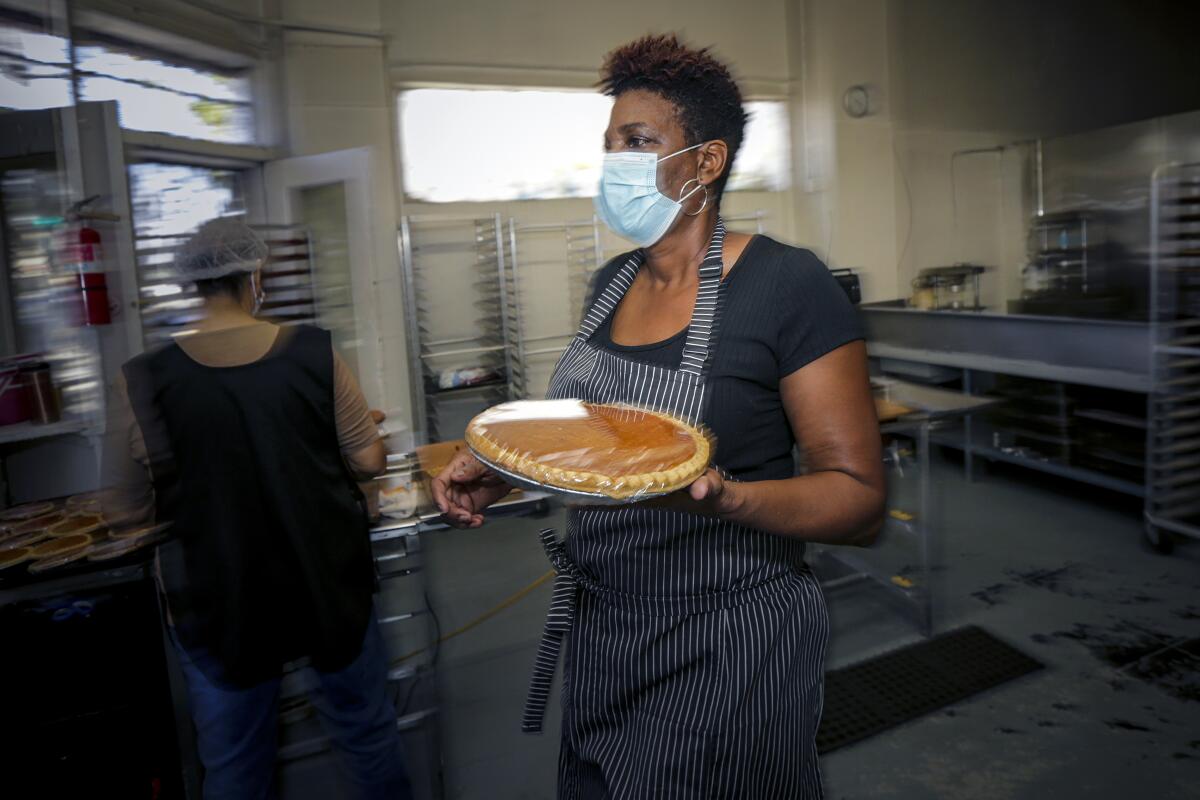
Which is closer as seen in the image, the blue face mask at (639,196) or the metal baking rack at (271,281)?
the blue face mask at (639,196)

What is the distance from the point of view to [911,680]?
2.54 meters

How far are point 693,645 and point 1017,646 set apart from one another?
2254 mm

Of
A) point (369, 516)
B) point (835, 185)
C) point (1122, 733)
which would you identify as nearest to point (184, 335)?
point (369, 516)

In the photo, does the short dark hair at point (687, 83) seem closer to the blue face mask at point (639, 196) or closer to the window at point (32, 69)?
the blue face mask at point (639, 196)

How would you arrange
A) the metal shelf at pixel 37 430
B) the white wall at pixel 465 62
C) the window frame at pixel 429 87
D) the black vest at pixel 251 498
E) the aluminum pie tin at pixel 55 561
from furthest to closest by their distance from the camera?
the window frame at pixel 429 87
the white wall at pixel 465 62
the metal shelf at pixel 37 430
the aluminum pie tin at pixel 55 561
the black vest at pixel 251 498

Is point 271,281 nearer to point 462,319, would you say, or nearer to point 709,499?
point 462,319

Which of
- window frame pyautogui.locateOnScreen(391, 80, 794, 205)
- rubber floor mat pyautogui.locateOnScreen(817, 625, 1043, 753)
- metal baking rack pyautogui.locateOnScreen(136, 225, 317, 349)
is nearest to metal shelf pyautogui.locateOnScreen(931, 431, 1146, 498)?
rubber floor mat pyautogui.locateOnScreen(817, 625, 1043, 753)

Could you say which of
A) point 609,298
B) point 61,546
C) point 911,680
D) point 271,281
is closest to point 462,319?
point 271,281

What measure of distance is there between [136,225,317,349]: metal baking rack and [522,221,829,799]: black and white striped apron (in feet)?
4.65

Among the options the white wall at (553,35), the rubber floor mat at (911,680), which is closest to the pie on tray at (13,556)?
the rubber floor mat at (911,680)

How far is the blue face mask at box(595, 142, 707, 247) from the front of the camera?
1110 mm

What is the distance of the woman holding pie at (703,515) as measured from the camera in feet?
3.06

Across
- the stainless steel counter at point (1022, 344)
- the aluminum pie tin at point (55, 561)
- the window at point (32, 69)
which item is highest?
the window at point (32, 69)

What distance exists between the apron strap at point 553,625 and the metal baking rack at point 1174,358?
10.0ft
